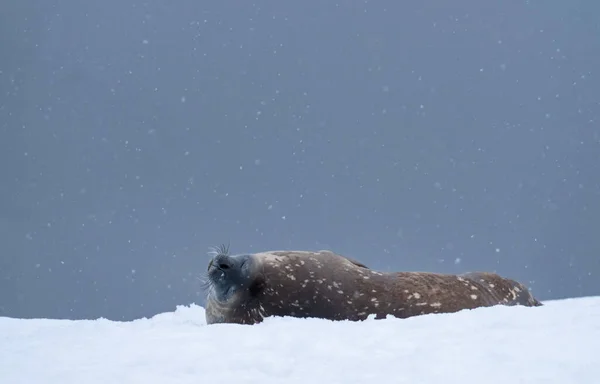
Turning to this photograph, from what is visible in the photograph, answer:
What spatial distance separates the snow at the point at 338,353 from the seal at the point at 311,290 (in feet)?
4.50

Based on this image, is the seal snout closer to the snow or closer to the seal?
the seal

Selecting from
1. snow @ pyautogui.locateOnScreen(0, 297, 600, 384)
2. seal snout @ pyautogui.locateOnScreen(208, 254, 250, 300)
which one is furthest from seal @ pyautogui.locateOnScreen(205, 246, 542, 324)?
snow @ pyautogui.locateOnScreen(0, 297, 600, 384)

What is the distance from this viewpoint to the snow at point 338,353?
2469 millimetres

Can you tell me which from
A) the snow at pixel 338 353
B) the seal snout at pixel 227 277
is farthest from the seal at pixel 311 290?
the snow at pixel 338 353

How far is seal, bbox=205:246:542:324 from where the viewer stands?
16.4ft

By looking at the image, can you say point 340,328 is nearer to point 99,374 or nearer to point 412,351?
point 412,351

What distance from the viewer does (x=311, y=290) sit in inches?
200

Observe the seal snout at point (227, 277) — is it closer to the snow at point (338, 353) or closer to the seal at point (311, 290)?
the seal at point (311, 290)

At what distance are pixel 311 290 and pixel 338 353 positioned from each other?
2274 mm

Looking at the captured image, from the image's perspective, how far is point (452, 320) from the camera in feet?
11.2

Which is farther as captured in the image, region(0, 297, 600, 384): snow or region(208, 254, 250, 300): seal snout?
region(208, 254, 250, 300): seal snout

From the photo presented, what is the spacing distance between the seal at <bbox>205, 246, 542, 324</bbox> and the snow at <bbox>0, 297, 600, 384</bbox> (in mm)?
1370

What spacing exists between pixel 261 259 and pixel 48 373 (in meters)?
2.67

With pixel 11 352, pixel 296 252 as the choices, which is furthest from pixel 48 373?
pixel 296 252
